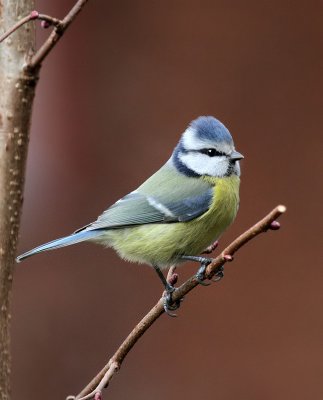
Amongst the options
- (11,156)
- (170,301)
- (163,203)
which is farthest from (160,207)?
(11,156)

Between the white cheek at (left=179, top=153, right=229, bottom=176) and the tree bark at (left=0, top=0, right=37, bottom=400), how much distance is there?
76 centimetres

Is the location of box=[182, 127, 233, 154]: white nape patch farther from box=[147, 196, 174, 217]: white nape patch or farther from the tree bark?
the tree bark

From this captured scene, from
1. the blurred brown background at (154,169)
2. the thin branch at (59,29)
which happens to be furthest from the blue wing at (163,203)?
the blurred brown background at (154,169)

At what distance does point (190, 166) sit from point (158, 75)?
135 cm

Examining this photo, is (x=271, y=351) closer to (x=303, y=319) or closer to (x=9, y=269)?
(x=303, y=319)

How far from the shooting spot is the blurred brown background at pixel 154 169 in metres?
3.16

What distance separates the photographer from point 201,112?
3221 mm

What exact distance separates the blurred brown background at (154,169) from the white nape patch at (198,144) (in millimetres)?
1222

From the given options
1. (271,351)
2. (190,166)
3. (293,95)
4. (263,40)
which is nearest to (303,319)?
(271,351)

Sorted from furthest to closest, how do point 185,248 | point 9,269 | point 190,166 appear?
point 190,166 < point 185,248 < point 9,269

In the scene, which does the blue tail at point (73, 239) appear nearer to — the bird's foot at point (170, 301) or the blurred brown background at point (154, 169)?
the bird's foot at point (170, 301)

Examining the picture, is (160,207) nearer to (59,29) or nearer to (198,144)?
(198,144)

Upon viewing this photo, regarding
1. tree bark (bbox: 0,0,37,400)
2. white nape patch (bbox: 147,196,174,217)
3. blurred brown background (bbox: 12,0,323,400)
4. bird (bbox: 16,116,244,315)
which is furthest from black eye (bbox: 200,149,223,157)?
blurred brown background (bbox: 12,0,323,400)

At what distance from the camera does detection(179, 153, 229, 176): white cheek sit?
1.91m
